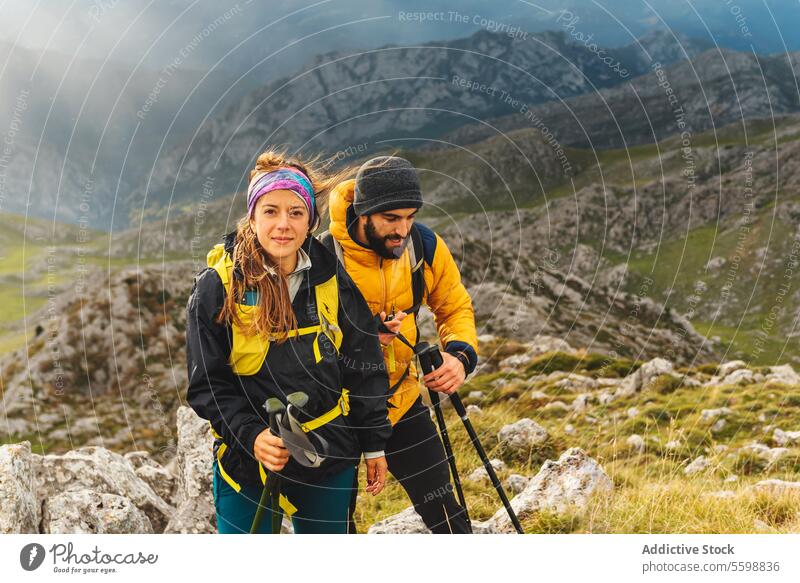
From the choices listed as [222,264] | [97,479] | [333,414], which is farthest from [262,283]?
[97,479]

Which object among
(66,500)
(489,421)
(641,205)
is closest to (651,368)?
(489,421)

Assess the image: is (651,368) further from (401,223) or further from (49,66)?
(49,66)

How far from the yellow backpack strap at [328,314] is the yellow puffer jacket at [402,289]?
1.93 ft

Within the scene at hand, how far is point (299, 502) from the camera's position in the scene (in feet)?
12.9

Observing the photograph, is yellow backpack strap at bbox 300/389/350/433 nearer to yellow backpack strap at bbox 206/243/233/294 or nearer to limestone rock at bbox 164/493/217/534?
yellow backpack strap at bbox 206/243/233/294

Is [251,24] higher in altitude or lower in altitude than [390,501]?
higher

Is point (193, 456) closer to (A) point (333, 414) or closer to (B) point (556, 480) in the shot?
(A) point (333, 414)

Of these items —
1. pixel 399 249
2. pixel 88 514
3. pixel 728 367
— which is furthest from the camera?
pixel 728 367

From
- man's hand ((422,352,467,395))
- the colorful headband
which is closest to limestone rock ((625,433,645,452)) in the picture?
man's hand ((422,352,467,395))

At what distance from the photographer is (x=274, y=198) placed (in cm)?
363

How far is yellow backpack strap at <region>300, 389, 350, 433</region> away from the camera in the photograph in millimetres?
3691

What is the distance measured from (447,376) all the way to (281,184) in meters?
1.55

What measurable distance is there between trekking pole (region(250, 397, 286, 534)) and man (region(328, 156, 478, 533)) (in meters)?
0.87
